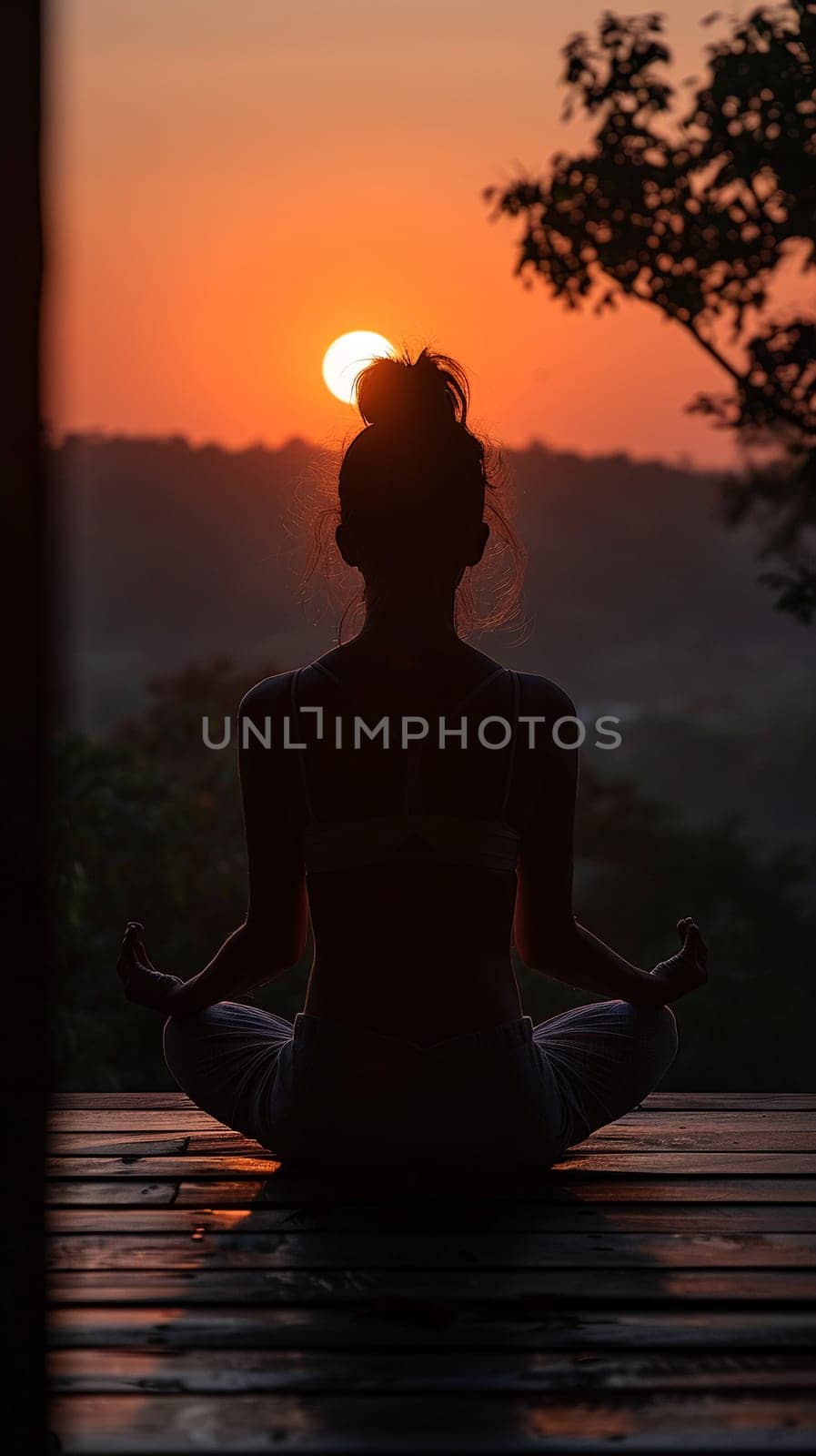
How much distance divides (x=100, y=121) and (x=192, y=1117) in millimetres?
7960

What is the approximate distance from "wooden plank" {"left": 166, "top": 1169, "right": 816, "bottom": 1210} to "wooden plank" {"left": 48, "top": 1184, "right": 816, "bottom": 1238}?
1.2 inches

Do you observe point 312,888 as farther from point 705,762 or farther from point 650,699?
point 650,699

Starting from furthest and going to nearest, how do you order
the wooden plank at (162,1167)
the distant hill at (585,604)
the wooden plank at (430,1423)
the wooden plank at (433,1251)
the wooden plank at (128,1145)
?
the distant hill at (585,604)
the wooden plank at (128,1145)
the wooden plank at (162,1167)
the wooden plank at (433,1251)
the wooden plank at (430,1423)

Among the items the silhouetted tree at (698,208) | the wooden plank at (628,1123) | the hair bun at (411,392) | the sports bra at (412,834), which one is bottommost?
the wooden plank at (628,1123)

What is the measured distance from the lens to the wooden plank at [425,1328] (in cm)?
191

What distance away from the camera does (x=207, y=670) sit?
30.1ft

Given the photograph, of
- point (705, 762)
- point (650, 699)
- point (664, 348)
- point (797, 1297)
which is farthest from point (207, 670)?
point (650, 699)

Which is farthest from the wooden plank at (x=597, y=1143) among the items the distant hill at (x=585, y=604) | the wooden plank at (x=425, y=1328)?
the distant hill at (x=585, y=604)

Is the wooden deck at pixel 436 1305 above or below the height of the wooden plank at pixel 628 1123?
below

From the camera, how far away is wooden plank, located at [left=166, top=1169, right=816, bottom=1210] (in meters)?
2.54

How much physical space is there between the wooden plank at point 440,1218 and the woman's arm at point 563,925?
1.26ft

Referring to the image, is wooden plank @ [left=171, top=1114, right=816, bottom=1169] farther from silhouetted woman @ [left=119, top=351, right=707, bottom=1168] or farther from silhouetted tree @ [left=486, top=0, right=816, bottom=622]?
silhouetted tree @ [left=486, top=0, right=816, bottom=622]

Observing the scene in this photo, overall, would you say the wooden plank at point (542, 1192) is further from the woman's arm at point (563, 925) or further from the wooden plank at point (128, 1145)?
the woman's arm at point (563, 925)

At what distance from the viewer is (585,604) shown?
24109 mm
